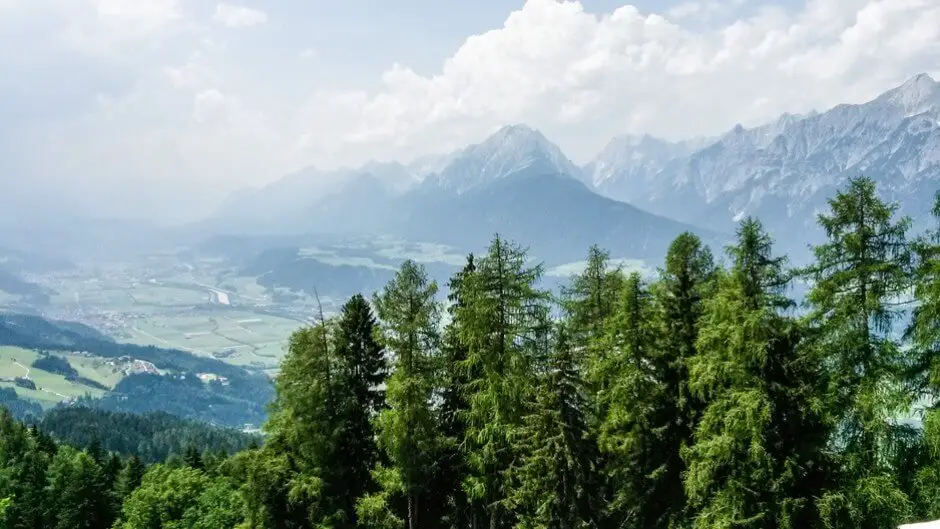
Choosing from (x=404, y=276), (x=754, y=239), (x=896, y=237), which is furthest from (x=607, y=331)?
(x=896, y=237)

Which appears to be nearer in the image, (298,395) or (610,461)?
(610,461)

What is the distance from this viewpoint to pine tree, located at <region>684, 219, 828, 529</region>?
22.9 metres

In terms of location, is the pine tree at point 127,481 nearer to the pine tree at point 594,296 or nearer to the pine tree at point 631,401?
the pine tree at point 594,296

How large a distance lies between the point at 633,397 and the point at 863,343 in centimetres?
786

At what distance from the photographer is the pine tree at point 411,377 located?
27109mm

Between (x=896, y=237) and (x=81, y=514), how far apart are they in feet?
209

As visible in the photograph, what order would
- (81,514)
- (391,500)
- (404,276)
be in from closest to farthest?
(404,276) < (391,500) < (81,514)

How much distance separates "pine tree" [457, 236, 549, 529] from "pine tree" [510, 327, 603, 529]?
32.0 inches

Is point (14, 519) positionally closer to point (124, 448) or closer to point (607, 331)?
point (607, 331)

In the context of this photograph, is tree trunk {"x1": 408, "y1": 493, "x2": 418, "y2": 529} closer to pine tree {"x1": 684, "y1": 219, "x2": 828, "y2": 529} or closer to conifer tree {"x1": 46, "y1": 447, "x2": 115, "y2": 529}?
pine tree {"x1": 684, "y1": 219, "x2": 828, "y2": 529}

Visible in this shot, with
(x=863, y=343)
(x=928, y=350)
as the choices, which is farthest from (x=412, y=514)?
(x=928, y=350)

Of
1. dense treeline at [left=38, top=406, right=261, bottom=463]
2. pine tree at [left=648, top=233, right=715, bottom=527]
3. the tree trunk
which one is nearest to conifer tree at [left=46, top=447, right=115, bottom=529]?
the tree trunk

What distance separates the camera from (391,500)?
30.3 meters

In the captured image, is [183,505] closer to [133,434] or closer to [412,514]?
[412,514]
